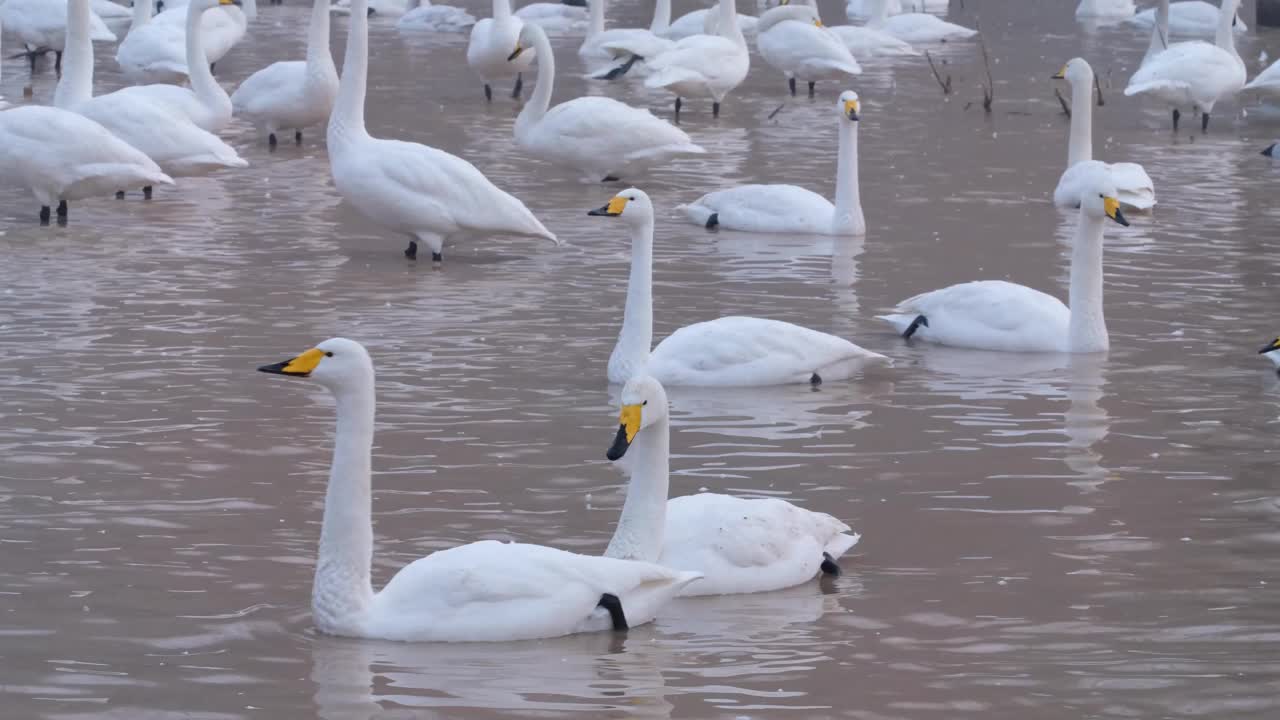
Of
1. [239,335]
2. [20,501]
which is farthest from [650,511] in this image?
[239,335]

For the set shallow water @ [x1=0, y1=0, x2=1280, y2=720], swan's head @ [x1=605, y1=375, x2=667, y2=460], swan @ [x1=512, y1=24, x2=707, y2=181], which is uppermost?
swan's head @ [x1=605, y1=375, x2=667, y2=460]

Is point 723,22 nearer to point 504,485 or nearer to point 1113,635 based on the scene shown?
point 504,485

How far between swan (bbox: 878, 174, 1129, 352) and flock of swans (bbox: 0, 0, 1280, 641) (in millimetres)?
12

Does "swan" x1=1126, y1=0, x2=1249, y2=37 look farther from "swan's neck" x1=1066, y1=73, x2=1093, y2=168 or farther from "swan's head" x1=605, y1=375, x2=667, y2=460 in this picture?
"swan's head" x1=605, y1=375, x2=667, y2=460

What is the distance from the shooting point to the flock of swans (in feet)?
21.9

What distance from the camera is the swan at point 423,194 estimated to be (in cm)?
1377

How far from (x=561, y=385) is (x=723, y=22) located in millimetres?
13962

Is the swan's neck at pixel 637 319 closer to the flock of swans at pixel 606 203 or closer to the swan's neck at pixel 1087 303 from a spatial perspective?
the flock of swans at pixel 606 203

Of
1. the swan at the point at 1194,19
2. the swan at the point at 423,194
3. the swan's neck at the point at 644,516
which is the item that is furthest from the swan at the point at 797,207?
the swan at the point at 1194,19

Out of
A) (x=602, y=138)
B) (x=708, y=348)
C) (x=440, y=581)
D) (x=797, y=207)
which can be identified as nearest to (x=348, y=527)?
(x=440, y=581)

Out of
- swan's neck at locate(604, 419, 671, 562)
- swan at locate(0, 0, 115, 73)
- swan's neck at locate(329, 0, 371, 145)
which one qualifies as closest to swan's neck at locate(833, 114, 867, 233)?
swan's neck at locate(329, 0, 371, 145)

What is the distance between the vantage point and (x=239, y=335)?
1133cm

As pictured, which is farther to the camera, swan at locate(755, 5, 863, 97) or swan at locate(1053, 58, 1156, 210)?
swan at locate(755, 5, 863, 97)

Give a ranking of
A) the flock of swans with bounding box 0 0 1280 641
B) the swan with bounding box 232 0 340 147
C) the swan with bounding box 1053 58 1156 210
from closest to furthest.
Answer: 1. the flock of swans with bounding box 0 0 1280 641
2. the swan with bounding box 1053 58 1156 210
3. the swan with bounding box 232 0 340 147
